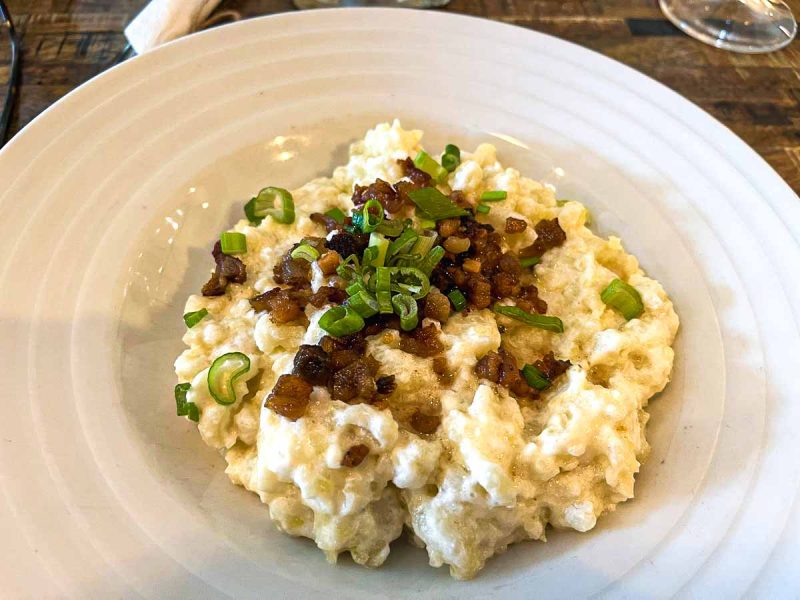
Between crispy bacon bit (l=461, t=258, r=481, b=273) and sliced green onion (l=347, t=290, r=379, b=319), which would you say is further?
crispy bacon bit (l=461, t=258, r=481, b=273)

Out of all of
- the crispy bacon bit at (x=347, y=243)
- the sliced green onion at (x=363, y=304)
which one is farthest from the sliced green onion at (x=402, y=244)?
the sliced green onion at (x=363, y=304)

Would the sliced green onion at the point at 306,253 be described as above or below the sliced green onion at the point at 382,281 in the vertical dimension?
below

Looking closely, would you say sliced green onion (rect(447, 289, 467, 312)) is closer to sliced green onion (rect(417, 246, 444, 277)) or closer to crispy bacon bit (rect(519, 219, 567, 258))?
sliced green onion (rect(417, 246, 444, 277))

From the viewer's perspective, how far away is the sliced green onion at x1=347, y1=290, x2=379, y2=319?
231 cm

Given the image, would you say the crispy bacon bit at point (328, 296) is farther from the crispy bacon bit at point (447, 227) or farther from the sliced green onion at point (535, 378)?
the sliced green onion at point (535, 378)

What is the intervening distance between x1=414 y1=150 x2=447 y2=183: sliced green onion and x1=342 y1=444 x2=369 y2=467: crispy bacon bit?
137 centimetres

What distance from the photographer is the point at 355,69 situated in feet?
10.6

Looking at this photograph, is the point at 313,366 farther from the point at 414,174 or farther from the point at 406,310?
the point at 414,174

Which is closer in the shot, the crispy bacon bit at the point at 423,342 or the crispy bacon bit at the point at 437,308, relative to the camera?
the crispy bacon bit at the point at 423,342

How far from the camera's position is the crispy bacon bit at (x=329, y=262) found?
2459 mm

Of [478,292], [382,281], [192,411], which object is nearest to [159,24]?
[382,281]

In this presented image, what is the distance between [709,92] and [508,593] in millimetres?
3268

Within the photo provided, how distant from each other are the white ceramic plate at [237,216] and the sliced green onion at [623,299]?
0.21 meters

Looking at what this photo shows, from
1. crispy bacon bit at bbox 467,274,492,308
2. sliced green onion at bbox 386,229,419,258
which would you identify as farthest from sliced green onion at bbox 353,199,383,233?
crispy bacon bit at bbox 467,274,492,308
